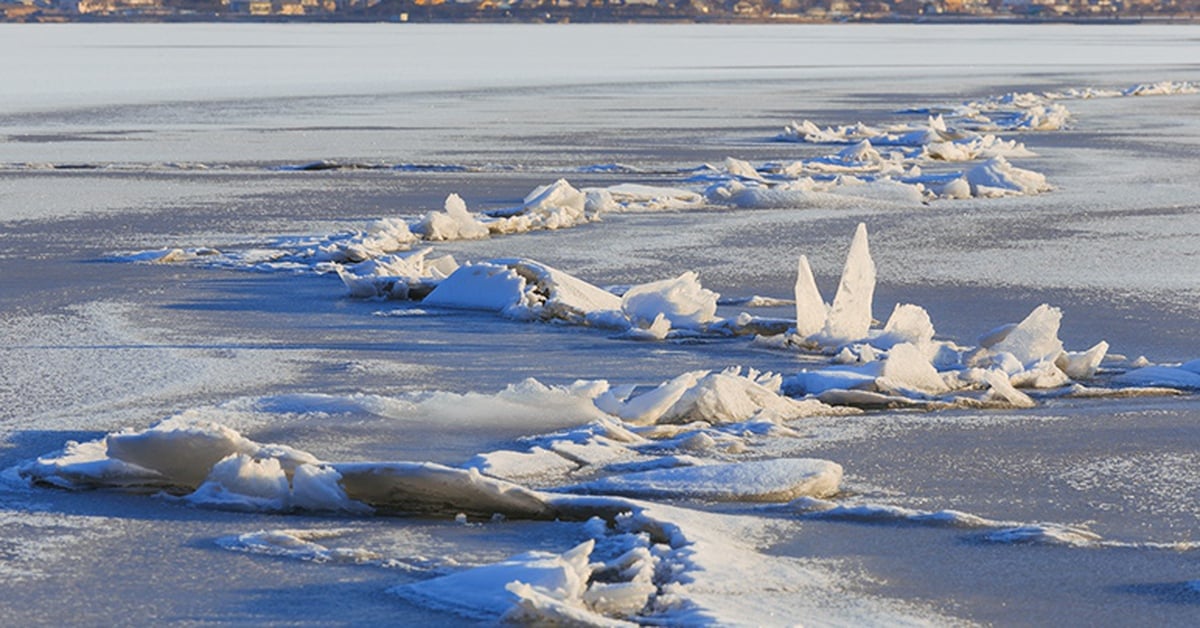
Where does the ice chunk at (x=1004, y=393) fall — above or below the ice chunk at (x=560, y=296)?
above

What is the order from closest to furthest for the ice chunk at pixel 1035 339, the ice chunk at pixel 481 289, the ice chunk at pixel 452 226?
the ice chunk at pixel 1035 339
the ice chunk at pixel 481 289
the ice chunk at pixel 452 226

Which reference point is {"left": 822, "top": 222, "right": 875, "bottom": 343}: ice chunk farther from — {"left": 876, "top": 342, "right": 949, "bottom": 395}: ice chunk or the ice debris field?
{"left": 876, "top": 342, "right": 949, "bottom": 395}: ice chunk

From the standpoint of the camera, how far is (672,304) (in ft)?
24.0

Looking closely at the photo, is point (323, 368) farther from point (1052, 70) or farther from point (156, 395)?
point (1052, 70)

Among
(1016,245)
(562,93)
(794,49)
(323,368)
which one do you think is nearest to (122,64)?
(562,93)

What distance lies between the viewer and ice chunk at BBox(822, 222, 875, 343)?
673 centimetres

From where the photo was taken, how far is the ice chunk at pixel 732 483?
4.55 metres

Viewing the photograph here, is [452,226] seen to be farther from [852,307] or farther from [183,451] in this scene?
[183,451]

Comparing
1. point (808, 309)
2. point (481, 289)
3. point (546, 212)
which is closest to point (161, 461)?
point (808, 309)

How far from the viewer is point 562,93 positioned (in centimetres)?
3053

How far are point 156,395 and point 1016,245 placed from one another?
18.9ft

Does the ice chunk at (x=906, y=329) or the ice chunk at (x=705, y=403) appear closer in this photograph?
the ice chunk at (x=705, y=403)

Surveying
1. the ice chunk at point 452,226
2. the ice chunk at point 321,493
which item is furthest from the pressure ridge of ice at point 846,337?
the ice chunk at point 452,226

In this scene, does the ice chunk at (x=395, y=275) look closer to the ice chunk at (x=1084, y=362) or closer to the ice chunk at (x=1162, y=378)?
the ice chunk at (x=1084, y=362)
